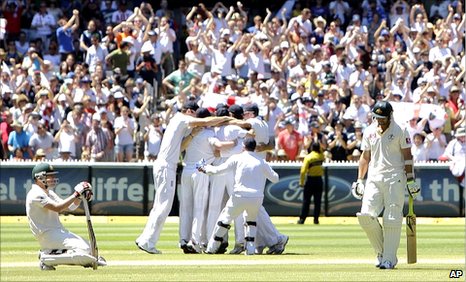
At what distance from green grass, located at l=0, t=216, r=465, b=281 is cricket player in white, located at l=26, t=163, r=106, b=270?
0.56ft

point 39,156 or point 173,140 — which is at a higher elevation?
point 173,140

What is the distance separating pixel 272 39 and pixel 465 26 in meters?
4.73

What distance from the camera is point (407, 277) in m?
16.2

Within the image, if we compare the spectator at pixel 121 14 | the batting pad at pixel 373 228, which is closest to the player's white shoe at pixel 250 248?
the batting pad at pixel 373 228

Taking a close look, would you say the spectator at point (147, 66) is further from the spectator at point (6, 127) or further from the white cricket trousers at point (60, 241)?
the white cricket trousers at point (60, 241)

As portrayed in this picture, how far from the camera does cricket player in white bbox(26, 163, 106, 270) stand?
17.6m

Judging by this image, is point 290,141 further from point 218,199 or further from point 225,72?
point 218,199

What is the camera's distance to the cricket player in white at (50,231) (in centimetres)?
1761

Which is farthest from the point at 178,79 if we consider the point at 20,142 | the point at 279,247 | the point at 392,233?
the point at 392,233

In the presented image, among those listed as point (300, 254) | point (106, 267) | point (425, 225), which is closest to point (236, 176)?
point (300, 254)

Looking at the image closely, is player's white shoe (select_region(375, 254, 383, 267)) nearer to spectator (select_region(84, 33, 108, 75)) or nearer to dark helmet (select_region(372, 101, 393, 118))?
dark helmet (select_region(372, 101, 393, 118))

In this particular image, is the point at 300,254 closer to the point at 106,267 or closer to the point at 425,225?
the point at 106,267

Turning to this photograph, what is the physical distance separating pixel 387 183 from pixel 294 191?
1338 centimetres

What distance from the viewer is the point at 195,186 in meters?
21.2
